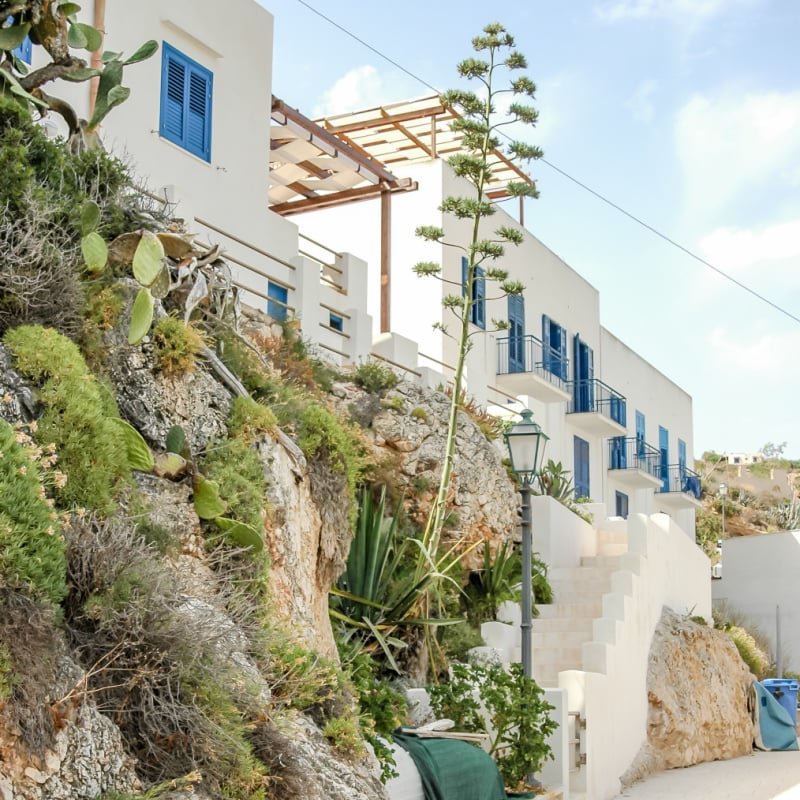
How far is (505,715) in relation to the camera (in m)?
10.9

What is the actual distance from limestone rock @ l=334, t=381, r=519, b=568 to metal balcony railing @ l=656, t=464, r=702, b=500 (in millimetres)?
17930

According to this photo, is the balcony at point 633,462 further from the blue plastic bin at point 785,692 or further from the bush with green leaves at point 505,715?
the bush with green leaves at point 505,715

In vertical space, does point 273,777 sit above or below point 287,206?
below

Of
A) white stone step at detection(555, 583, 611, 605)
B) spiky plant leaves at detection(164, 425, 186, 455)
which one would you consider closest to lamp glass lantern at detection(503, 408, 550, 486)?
spiky plant leaves at detection(164, 425, 186, 455)

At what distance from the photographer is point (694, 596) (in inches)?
796

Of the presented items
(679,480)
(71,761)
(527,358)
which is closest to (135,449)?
(71,761)

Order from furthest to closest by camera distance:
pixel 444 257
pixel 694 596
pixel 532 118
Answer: pixel 444 257 → pixel 694 596 → pixel 532 118

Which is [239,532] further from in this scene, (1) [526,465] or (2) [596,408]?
(2) [596,408]

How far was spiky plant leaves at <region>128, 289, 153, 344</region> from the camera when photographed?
8.02 meters

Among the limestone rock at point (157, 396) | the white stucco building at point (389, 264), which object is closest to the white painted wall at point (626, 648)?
the white stucco building at point (389, 264)

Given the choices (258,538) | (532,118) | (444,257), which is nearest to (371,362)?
(532,118)

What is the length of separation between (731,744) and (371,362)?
7594mm

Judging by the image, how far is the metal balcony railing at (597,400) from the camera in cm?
2844

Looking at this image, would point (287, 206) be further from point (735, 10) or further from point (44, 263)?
point (44, 263)
